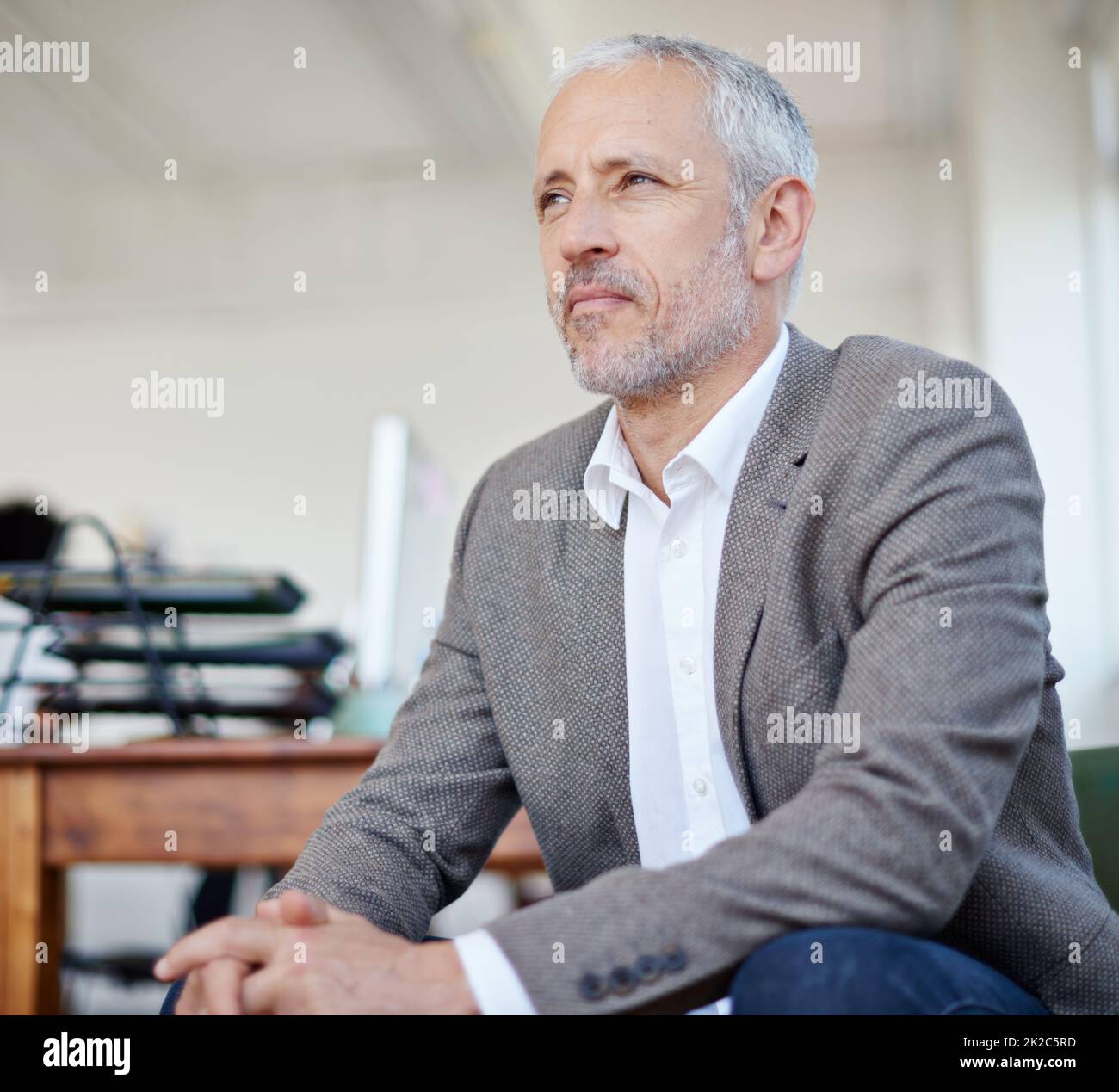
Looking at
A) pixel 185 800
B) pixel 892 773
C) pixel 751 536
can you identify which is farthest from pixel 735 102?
pixel 185 800

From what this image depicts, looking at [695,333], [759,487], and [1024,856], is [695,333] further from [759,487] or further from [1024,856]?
[1024,856]

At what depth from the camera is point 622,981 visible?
90 cm

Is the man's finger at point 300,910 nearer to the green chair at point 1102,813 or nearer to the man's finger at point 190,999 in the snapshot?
the man's finger at point 190,999

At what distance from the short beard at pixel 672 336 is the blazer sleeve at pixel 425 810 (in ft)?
0.92

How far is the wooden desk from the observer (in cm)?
191

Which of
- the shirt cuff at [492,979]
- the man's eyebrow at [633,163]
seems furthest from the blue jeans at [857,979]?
the man's eyebrow at [633,163]

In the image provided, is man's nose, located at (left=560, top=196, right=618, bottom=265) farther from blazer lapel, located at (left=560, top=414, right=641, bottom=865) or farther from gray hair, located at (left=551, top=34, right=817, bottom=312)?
blazer lapel, located at (left=560, top=414, right=641, bottom=865)

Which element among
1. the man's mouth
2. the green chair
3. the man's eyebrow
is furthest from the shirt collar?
the green chair

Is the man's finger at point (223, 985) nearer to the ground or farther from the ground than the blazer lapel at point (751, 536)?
nearer to the ground

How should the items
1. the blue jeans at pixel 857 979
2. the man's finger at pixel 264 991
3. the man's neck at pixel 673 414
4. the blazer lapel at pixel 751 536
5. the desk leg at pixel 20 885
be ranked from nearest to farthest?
the blue jeans at pixel 857 979, the man's finger at pixel 264 991, the blazer lapel at pixel 751 536, the man's neck at pixel 673 414, the desk leg at pixel 20 885

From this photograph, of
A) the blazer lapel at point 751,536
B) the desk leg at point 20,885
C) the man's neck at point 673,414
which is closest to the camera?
the blazer lapel at point 751,536

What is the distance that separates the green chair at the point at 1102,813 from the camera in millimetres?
1327

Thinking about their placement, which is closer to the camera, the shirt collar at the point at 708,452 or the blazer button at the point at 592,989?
the blazer button at the point at 592,989

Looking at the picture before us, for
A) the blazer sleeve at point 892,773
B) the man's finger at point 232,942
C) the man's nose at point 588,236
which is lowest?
the man's finger at point 232,942
